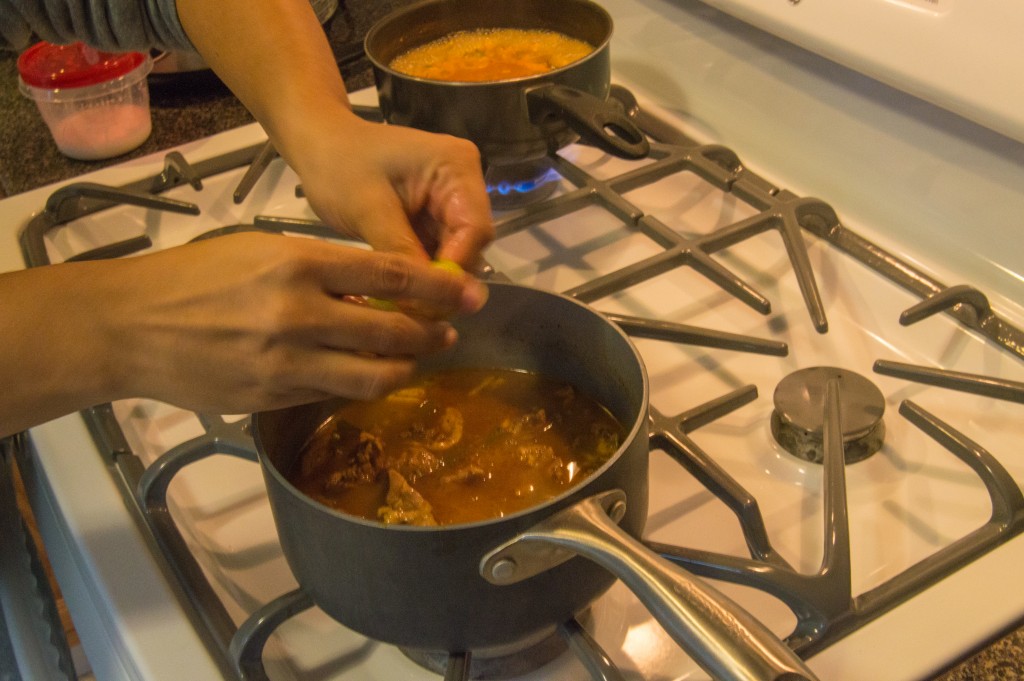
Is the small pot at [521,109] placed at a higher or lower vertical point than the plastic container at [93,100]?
higher

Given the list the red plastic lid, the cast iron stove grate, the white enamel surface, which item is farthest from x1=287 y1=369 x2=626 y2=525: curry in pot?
the red plastic lid

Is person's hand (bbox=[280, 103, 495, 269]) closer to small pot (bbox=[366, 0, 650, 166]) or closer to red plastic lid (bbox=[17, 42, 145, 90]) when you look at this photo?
small pot (bbox=[366, 0, 650, 166])

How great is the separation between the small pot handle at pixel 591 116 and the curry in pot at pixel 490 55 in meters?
0.11

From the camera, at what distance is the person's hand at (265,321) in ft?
1.32

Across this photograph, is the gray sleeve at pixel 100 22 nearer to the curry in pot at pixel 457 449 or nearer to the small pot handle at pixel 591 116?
the small pot handle at pixel 591 116

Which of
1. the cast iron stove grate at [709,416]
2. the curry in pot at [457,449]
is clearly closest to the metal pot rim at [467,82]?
the cast iron stove grate at [709,416]

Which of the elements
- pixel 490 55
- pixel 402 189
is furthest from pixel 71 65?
pixel 402 189

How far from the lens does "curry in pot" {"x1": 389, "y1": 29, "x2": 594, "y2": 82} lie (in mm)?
831

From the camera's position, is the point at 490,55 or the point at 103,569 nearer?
the point at 103,569

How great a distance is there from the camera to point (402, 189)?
59 centimetres

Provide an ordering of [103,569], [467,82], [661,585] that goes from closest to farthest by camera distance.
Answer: [661,585] < [103,569] < [467,82]

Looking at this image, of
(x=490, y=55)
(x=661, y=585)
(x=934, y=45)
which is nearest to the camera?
(x=661, y=585)

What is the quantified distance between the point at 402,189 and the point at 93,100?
0.45 meters

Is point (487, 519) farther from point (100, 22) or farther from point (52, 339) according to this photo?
point (100, 22)
